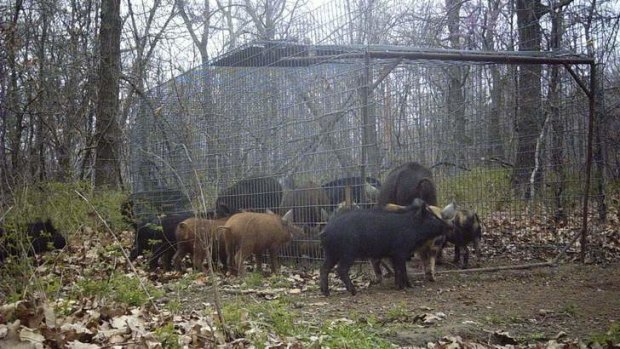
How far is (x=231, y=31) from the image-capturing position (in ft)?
83.8

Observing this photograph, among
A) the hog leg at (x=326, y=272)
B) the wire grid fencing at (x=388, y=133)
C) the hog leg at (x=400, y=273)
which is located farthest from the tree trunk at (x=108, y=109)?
the hog leg at (x=400, y=273)

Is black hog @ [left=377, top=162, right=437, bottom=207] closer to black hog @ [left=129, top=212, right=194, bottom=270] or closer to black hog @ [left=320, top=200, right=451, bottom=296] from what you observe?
black hog @ [left=320, top=200, right=451, bottom=296]

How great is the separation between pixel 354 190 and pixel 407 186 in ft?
2.51

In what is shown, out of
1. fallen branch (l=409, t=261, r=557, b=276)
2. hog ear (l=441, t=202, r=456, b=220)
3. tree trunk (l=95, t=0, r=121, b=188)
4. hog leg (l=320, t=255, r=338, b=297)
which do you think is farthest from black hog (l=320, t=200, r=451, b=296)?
tree trunk (l=95, t=0, r=121, b=188)

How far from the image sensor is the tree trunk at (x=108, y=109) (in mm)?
16219

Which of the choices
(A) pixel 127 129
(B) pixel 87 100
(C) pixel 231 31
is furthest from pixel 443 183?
(C) pixel 231 31

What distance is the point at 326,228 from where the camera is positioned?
9070 mm

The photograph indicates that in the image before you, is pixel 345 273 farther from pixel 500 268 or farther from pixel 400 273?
pixel 500 268

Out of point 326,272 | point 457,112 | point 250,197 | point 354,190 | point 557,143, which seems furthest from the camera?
point 250,197

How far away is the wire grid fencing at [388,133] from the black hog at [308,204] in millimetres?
21

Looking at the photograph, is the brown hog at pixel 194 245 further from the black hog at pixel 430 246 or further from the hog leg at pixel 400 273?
the hog leg at pixel 400 273

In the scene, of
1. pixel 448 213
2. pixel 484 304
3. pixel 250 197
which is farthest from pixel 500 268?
pixel 250 197

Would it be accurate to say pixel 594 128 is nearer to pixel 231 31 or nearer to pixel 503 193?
pixel 503 193

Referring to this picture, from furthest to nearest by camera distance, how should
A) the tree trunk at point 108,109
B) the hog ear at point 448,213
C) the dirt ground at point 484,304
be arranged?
1. the tree trunk at point 108,109
2. the hog ear at point 448,213
3. the dirt ground at point 484,304
